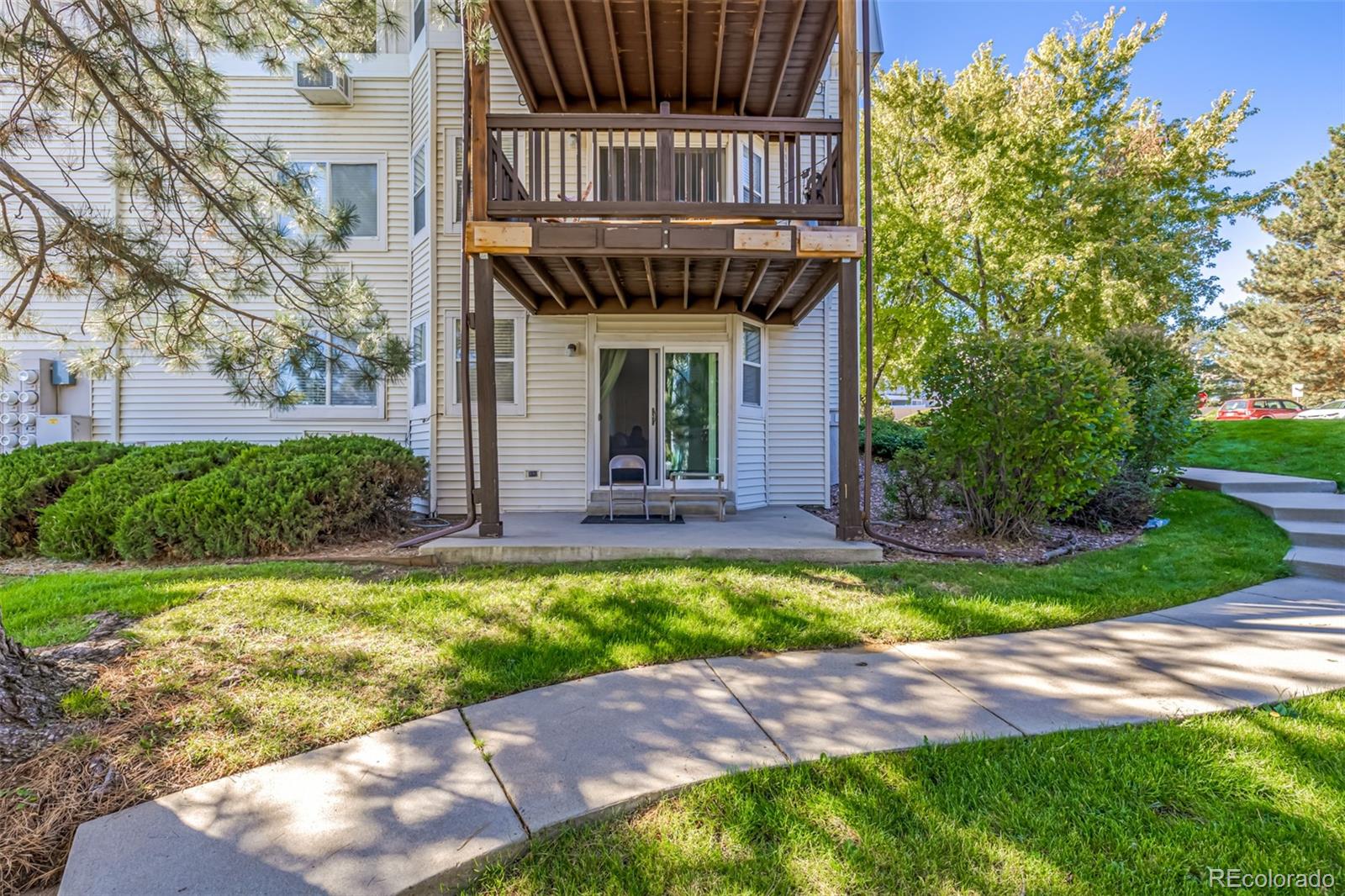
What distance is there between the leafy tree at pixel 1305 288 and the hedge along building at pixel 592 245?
26746 millimetres

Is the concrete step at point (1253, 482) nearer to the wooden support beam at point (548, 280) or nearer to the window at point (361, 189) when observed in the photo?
the wooden support beam at point (548, 280)

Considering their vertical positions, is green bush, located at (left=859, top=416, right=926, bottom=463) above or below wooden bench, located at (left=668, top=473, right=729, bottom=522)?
above

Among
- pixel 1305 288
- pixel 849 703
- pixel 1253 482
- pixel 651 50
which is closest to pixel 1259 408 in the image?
pixel 1305 288

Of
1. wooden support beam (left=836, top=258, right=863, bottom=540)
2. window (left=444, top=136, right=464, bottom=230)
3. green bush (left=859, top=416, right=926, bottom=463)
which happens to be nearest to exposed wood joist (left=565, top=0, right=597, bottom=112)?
window (left=444, top=136, right=464, bottom=230)

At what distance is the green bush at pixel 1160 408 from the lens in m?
7.01

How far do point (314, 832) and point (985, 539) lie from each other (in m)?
6.18

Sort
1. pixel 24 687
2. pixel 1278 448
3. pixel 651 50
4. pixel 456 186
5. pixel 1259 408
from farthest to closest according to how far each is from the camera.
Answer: pixel 1259 408 < pixel 1278 448 < pixel 456 186 < pixel 651 50 < pixel 24 687

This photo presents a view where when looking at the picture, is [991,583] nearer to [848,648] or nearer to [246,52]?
[848,648]

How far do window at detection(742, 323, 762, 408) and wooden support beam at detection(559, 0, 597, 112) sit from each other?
11.4 ft

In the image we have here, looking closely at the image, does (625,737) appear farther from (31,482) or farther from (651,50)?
(31,482)

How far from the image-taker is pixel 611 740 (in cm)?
259

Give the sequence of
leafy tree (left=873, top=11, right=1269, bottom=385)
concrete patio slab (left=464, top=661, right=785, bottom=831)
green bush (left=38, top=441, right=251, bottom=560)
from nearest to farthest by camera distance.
→ concrete patio slab (left=464, top=661, right=785, bottom=831), green bush (left=38, top=441, right=251, bottom=560), leafy tree (left=873, top=11, right=1269, bottom=385)

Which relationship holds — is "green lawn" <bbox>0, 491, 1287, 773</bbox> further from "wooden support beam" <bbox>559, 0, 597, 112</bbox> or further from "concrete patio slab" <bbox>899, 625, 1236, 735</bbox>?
"wooden support beam" <bbox>559, 0, 597, 112</bbox>

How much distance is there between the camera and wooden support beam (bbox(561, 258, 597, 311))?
653 centimetres
